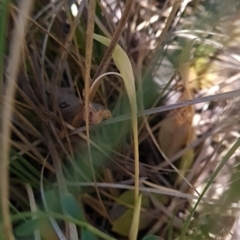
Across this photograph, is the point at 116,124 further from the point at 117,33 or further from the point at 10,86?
the point at 10,86

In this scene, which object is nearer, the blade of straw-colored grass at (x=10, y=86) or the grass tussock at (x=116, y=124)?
the blade of straw-colored grass at (x=10, y=86)

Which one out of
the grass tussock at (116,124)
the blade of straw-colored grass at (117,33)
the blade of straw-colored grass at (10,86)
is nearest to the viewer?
the blade of straw-colored grass at (10,86)

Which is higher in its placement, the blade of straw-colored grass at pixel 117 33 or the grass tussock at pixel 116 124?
the blade of straw-colored grass at pixel 117 33

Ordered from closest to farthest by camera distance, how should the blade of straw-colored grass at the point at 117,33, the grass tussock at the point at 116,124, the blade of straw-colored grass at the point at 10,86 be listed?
1. the blade of straw-colored grass at the point at 10,86
2. the blade of straw-colored grass at the point at 117,33
3. the grass tussock at the point at 116,124

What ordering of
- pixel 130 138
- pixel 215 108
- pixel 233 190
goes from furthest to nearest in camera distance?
pixel 215 108
pixel 130 138
pixel 233 190

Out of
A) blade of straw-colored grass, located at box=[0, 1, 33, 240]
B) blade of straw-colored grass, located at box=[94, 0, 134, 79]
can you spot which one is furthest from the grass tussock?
blade of straw-colored grass, located at box=[0, 1, 33, 240]

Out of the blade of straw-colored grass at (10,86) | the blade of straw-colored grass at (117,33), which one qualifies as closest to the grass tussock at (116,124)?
the blade of straw-colored grass at (117,33)

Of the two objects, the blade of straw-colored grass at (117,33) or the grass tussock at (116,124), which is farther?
the grass tussock at (116,124)

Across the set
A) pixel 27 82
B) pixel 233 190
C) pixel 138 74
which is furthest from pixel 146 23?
pixel 233 190

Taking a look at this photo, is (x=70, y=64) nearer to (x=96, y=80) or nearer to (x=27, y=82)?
(x=27, y=82)

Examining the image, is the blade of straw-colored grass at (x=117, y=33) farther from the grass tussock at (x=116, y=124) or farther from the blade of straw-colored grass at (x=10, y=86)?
the blade of straw-colored grass at (x=10, y=86)

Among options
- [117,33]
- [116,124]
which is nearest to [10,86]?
[117,33]
